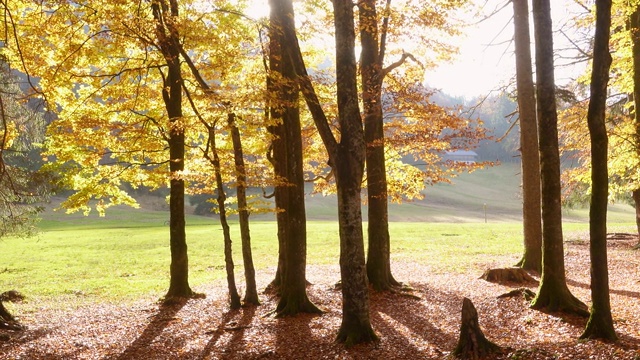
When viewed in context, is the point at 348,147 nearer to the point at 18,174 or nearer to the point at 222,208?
the point at 222,208

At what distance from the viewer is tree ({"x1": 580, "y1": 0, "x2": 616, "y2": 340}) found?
25.1ft

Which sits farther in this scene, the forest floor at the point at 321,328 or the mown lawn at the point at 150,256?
the mown lawn at the point at 150,256

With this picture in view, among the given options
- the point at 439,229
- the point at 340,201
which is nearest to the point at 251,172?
the point at 340,201

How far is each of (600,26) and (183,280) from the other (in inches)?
514

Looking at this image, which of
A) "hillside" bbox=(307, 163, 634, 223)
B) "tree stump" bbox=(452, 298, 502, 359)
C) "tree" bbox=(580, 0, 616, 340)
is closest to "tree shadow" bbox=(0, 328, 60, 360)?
"tree stump" bbox=(452, 298, 502, 359)

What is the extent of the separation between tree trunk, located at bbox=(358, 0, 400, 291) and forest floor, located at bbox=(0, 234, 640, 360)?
31.2 inches

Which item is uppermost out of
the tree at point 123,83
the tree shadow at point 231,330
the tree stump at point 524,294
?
the tree at point 123,83

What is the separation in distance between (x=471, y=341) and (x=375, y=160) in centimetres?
737

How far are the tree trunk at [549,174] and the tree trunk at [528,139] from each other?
21.1 ft

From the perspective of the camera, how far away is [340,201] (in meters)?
9.41

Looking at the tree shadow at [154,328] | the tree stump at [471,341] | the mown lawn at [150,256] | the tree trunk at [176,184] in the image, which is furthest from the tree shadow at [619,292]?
the tree trunk at [176,184]

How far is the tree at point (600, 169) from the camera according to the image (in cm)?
765

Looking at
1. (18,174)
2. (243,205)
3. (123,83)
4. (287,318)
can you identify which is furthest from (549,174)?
(18,174)

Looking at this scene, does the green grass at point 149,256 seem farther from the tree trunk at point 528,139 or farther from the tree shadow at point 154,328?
the tree shadow at point 154,328
